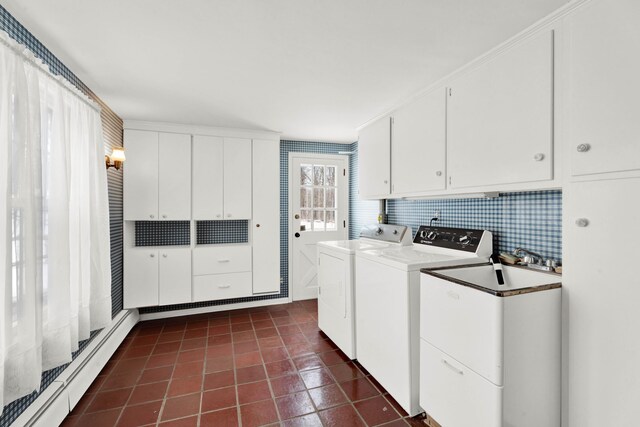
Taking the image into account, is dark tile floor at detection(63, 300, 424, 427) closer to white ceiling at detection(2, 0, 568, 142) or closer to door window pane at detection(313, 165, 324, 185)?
door window pane at detection(313, 165, 324, 185)

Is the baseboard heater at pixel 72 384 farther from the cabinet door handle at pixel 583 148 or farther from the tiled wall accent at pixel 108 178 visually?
the cabinet door handle at pixel 583 148

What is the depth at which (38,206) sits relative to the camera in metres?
1.54

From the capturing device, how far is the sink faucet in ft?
5.71

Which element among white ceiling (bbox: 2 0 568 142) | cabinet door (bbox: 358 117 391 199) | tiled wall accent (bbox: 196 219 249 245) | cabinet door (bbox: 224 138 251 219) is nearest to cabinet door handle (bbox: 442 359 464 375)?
cabinet door (bbox: 358 117 391 199)

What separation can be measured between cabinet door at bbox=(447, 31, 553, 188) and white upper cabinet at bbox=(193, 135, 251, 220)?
2.34 m

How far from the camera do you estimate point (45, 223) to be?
5.49ft

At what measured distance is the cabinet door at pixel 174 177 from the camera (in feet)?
10.6

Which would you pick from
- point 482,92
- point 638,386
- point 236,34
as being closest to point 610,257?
point 638,386

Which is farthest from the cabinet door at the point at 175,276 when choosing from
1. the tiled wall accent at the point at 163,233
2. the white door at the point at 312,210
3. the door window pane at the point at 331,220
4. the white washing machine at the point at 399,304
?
the white washing machine at the point at 399,304

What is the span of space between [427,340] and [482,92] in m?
1.48

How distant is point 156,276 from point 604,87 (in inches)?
147

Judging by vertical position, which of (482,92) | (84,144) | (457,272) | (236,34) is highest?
(236,34)

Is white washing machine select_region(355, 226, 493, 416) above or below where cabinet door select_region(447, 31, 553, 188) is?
below

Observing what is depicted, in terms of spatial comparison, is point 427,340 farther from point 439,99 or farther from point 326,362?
point 439,99
